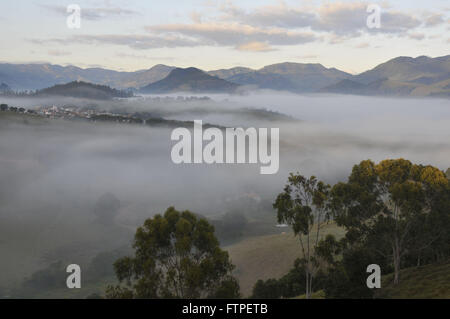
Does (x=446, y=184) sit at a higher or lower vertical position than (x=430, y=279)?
higher

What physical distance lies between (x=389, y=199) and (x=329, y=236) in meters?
8.61

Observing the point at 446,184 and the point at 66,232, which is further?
the point at 66,232

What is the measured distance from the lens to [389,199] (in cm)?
3962

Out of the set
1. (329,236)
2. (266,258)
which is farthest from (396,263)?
(266,258)

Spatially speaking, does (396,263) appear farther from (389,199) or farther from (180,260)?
(180,260)

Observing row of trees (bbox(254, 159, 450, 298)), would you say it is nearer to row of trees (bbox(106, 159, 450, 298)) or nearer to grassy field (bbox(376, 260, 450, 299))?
row of trees (bbox(106, 159, 450, 298))

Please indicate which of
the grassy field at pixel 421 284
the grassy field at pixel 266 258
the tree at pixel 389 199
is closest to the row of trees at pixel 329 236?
the tree at pixel 389 199

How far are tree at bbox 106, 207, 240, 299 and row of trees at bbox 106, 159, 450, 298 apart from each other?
0.26ft

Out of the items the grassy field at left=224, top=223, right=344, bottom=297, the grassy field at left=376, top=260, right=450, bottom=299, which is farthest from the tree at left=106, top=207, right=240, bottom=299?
the grassy field at left=224, top=223, right=344, bottom=297

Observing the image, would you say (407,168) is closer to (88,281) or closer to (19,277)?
(88,281)

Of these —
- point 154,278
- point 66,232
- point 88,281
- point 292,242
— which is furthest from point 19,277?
point 154,278
